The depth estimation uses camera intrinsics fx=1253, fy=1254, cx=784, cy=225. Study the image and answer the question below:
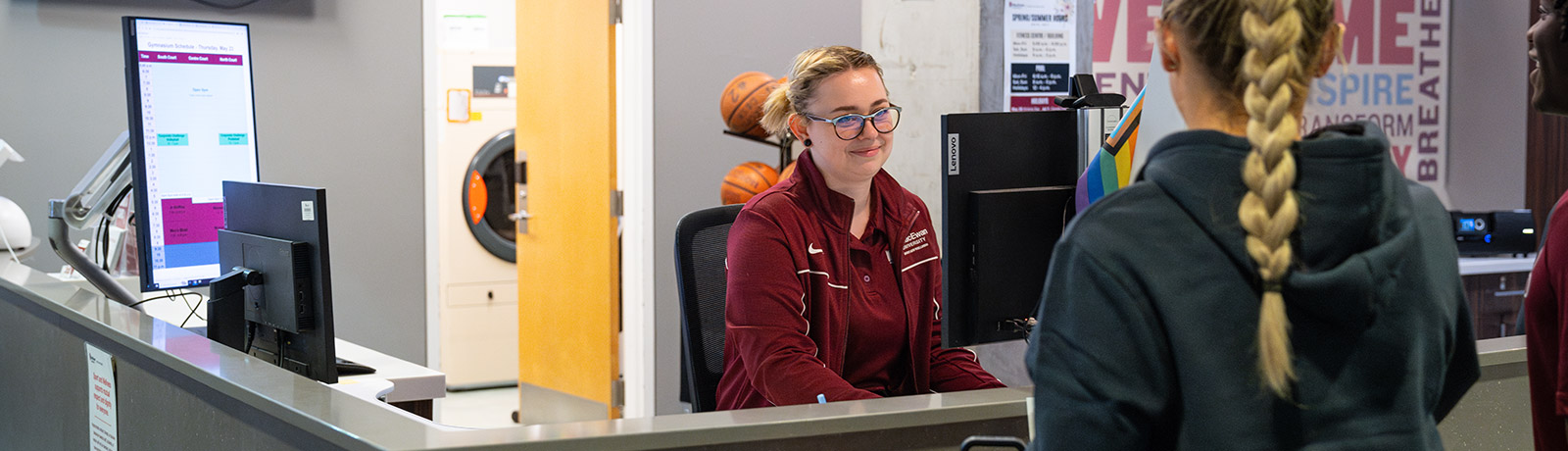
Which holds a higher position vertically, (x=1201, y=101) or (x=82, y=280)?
(x=1201, y=101)

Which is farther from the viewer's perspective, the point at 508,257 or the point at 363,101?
the point at 508,257

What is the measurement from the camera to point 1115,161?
1848 millimetres

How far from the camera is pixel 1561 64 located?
189 cm

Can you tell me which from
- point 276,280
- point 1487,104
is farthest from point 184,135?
point 1487,104

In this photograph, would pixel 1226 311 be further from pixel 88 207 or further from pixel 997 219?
pixel 88 207

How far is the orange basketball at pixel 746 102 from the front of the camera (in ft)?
13.4

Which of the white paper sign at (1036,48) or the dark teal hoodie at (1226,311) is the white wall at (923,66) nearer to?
the white paper sign at (1036,48)

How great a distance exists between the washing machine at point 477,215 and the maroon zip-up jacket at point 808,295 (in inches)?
151

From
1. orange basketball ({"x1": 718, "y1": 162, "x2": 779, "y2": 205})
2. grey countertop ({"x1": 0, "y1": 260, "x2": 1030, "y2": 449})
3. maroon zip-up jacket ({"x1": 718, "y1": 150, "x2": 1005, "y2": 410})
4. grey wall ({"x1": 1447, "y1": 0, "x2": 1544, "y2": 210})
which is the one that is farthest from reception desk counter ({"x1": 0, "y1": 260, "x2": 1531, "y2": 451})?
grey wall ({"x1": 1447, "y1": 0, "x2": 1544, "y2": 210})

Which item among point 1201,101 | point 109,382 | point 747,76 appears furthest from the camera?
point 747,76

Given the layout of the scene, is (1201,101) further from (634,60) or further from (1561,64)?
(634,60)

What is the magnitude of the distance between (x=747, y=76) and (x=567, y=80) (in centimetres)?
102

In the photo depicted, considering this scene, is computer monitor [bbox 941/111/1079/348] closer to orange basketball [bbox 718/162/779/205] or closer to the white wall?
orange basketball [bbox 718/162/779/205]

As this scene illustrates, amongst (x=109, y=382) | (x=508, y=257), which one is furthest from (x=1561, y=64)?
(x=508, y=257)
